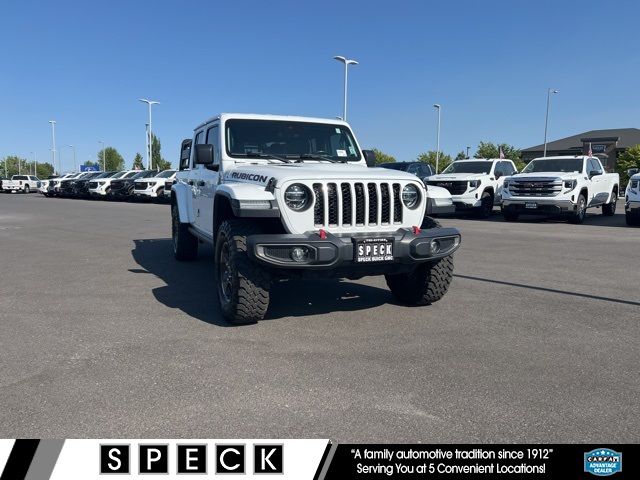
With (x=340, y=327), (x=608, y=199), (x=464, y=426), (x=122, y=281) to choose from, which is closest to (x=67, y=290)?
(x=122, y=281)

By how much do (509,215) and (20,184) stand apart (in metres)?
42.2

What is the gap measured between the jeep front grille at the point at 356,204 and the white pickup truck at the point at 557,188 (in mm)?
11610

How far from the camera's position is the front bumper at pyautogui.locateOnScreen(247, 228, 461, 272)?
14.2 ft

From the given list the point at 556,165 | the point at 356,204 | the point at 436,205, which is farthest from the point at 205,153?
the point at 556,165

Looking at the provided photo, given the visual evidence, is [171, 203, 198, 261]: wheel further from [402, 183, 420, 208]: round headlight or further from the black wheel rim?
[402, 183, 420, 208]: round headlight

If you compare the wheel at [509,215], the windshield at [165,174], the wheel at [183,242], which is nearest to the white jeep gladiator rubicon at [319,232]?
the wheel at [183,242]

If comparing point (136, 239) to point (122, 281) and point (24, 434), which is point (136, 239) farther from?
point (24, 434)

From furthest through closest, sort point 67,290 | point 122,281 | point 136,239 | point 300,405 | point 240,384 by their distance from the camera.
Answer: point 136,239 < point 122,281 < point 67,290 < point 240,384 < point 300,405

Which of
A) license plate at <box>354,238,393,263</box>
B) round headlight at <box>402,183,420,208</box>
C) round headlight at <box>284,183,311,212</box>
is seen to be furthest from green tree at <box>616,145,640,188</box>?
round headlight at <box>284,183,311,212</box>

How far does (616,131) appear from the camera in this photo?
2776 inches

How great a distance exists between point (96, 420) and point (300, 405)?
3.72 feet

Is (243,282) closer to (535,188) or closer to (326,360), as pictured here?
(326,360)

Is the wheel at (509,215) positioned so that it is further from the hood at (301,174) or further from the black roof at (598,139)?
the black roof at (598,139)

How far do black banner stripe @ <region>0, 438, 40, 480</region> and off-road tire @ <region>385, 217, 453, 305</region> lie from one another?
12.0 feet
